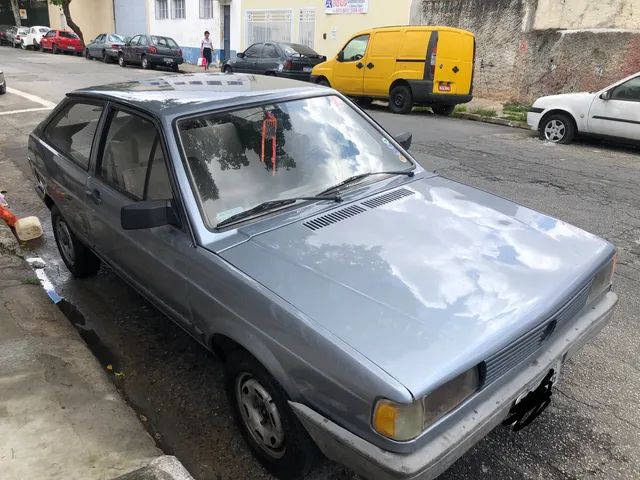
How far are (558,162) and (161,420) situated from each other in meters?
7.18

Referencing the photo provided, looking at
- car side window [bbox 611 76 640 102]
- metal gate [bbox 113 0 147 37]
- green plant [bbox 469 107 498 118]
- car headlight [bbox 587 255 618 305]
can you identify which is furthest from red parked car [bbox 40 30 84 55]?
car headlight [bbox 587 255 618 305]

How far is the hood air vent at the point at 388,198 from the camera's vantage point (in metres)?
2.98

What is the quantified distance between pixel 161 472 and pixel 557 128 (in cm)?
938

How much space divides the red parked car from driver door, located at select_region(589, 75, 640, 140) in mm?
30497

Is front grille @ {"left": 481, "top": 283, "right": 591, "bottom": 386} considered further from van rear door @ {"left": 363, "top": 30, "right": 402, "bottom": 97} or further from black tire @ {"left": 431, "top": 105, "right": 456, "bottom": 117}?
black tire @ {"left": 431, "top": 105, "right": 456, "bottom": 117}

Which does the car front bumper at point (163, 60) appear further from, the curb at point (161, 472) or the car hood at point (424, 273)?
the curb at point (161, 472)

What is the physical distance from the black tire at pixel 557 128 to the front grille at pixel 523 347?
7.90 metres

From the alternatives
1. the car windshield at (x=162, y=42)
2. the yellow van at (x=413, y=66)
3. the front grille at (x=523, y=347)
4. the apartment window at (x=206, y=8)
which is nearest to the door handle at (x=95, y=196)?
the front grille at (x=523, y=347)

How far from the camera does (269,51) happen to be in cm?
1664

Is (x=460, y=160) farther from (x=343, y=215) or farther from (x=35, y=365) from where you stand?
(x=35, y=365)

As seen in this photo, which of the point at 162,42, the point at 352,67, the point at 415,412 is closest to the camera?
the point at 415,412

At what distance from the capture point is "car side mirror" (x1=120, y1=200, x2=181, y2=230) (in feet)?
8.54

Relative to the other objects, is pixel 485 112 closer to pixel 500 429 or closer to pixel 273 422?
pixel 500 429

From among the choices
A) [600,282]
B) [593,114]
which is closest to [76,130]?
[600,282]
